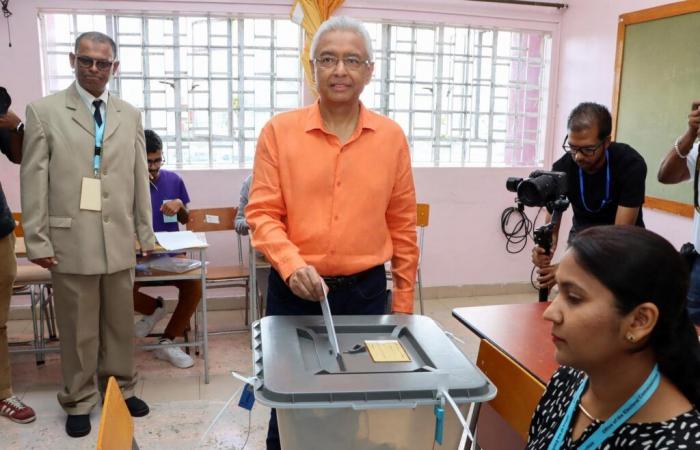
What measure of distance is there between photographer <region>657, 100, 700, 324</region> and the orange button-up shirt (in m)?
1.15

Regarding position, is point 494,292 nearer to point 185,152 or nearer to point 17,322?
point 185,152

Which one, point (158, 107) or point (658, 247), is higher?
point (158, 107)

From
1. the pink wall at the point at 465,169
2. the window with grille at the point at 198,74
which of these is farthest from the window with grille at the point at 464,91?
the window with grille at the point at 198,74

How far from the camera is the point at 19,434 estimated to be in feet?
8.14

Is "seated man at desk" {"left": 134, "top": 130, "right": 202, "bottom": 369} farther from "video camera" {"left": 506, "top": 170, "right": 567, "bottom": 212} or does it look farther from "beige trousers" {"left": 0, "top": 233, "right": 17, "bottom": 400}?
"video camera" {"left": 506, "top": 170, "right": 567, "bottom": 212}

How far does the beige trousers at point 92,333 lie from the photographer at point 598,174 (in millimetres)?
1828

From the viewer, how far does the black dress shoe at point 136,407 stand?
2656mm

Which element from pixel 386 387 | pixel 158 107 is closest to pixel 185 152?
pixel 158 107

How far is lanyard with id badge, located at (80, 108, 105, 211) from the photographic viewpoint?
7.76ft

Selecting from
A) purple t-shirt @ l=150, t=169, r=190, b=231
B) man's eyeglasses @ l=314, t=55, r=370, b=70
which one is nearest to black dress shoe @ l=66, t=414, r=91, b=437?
purple t-shirt @ l=150, t=169, r=190, b=231

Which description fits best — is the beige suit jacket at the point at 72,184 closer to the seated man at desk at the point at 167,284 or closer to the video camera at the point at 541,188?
the seated man at desk at the point at 167,284

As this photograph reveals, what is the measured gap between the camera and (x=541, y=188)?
195cm

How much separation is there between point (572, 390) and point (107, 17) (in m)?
3.85

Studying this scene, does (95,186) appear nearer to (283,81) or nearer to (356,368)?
(356,368)
